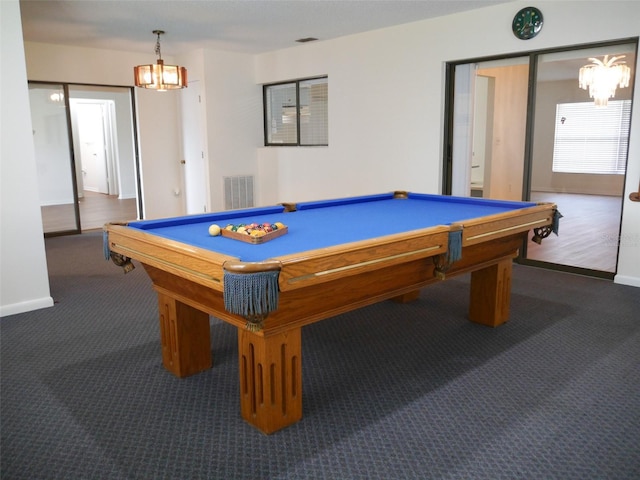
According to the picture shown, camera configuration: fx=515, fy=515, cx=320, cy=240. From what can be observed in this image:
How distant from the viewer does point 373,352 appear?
2988 millimetres

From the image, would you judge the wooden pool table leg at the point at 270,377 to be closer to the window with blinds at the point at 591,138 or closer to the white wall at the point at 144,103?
the window with blinds at the point at 591,138

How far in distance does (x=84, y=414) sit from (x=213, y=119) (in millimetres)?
5115

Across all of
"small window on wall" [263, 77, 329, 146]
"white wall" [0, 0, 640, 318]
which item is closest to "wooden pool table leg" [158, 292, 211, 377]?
"white wall" [0, 0, 640, 318]

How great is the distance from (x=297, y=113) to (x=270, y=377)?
528cm

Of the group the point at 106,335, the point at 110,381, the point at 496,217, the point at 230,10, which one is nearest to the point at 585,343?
the point at 496,217

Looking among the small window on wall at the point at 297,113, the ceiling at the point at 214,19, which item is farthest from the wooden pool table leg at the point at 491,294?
the small window on wall at the point at 297,113

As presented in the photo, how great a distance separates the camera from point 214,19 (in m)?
5.18

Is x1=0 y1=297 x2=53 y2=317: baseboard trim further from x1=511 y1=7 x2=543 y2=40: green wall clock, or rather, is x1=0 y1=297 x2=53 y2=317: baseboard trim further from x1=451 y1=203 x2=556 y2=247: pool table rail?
x1=511 y1=7 x2=543 y2=40: green wall clock

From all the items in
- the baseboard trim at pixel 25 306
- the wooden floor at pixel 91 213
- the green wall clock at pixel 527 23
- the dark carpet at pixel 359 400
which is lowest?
the dark carpet at pixel 359 400

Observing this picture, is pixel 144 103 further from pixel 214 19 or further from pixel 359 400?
pixel 359 400

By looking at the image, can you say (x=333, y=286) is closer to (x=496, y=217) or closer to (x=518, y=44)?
(x=496, y=217)

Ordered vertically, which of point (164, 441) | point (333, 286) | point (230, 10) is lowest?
point (164, 441)

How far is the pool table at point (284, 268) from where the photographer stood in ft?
6.06

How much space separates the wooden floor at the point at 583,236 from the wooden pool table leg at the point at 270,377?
11.4ft
